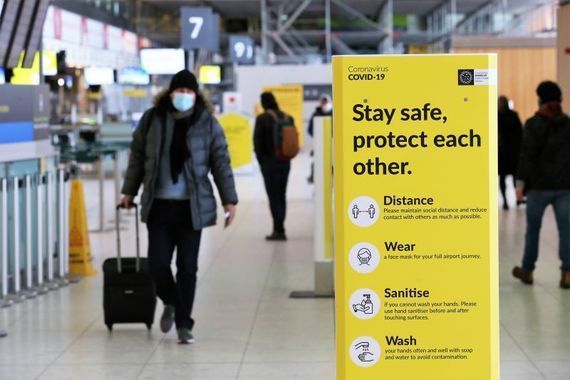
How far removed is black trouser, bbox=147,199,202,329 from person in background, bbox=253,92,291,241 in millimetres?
5818

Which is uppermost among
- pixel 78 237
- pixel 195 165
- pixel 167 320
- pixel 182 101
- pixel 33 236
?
pixel 182 101

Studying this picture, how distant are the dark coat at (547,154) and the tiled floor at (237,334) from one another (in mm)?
901

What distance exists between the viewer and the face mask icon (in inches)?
167

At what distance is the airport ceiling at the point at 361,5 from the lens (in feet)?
142

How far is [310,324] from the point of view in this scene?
809 cm

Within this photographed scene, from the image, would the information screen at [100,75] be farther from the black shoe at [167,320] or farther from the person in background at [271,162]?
the black shoe at [167,320]

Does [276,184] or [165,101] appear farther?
[276,184]

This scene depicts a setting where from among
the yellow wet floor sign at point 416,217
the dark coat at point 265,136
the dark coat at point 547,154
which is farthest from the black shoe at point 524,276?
the yellow wet floor sign at point 416,217

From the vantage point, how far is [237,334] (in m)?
7.76

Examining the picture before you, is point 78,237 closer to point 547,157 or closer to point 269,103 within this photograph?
point 269,103

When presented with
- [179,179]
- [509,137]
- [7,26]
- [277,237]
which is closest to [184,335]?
[179,179]

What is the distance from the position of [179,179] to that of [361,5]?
38.6m

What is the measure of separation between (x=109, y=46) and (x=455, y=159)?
33247 millimetres

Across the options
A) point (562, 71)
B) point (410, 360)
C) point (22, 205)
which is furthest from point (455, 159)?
point (562, 71)
